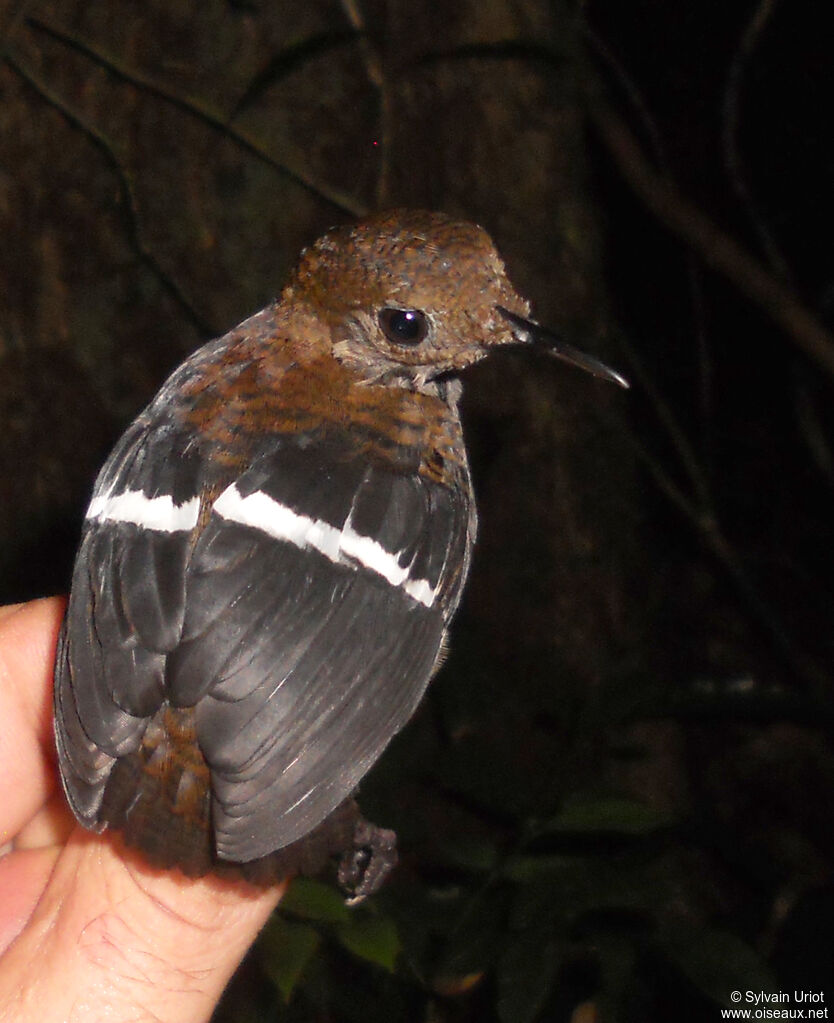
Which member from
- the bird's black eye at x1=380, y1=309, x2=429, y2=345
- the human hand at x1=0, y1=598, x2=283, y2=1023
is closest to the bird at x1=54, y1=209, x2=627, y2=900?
the bird's black eye at x1=380, y1=309, x2=429, y2=345

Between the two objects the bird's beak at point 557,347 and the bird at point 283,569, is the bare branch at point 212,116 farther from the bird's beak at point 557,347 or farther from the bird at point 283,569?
the bird's beak at point 557,347

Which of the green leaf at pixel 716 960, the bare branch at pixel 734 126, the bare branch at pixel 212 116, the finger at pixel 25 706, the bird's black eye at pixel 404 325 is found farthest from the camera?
the bare branch at pixel 734 126

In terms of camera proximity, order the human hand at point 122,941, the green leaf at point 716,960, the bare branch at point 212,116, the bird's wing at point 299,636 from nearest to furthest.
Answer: the bird's wing at point 299,636 < the human hand at point 122,941 < the green leaf at point 716,960 < the bare branch at point 212,116

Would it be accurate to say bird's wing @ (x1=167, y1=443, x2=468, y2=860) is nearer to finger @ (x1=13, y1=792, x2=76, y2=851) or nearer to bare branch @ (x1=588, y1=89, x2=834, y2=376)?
finger @ (x1=13, y1=792, x2=76, y2=851)

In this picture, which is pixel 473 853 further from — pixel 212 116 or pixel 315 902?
pixel 212 116

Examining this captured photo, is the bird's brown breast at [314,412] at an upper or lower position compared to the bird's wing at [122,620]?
upper

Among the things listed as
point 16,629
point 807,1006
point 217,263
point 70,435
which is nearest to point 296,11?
point 217,263

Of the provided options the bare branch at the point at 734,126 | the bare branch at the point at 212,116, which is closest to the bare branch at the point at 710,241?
the bare branch at the point at 734,126

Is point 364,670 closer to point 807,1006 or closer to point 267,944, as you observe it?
point 267,944

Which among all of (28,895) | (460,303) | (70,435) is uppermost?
(460,303)
